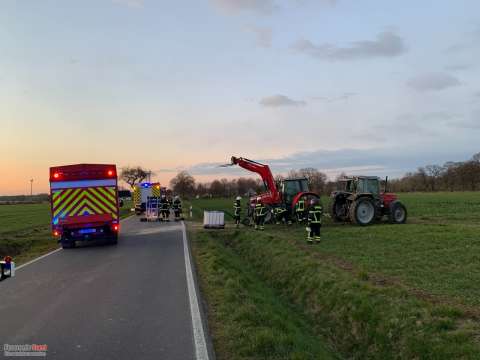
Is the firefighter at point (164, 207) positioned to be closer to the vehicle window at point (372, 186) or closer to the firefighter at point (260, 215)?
the firefighter at point (260, 215)

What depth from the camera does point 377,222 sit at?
69.5 feet

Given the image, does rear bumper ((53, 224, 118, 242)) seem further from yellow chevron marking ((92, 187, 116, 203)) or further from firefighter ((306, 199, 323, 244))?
firefighter ((306, 199, 323, 244))

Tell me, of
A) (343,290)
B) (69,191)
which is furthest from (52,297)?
(69,191)

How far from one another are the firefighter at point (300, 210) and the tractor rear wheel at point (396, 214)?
13.4ft

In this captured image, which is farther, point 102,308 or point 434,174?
point 434,174

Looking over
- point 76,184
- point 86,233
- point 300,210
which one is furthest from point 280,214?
point 76,184

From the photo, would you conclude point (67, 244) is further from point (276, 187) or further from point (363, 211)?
point (363, 211)

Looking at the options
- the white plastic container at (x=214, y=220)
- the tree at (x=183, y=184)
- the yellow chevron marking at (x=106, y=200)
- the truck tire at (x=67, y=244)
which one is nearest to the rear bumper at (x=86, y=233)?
the truck tire at (x=67, y=244)

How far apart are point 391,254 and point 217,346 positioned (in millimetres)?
7734

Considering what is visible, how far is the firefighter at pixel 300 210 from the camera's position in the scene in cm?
2006

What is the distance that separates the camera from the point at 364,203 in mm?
19969

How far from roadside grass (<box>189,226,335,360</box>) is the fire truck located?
7550mm

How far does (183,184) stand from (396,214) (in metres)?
122

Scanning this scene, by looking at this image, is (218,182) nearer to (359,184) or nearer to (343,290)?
(359,184)
